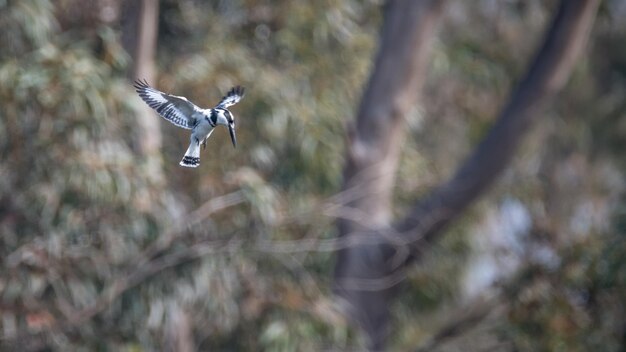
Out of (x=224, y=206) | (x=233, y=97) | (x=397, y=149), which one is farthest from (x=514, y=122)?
(x=233, y=97)

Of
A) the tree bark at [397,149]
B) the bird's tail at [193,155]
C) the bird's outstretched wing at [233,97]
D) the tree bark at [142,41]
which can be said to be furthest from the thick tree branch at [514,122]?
the bird's tail at [193,155]

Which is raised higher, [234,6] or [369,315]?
[234,6]

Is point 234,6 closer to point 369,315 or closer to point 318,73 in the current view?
point 318,73

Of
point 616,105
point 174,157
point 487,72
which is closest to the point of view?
point 174,157

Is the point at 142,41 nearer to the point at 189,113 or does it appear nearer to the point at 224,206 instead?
the point at 224,206

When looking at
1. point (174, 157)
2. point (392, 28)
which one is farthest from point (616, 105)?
point (174, 157)

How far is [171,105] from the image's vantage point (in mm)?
3230

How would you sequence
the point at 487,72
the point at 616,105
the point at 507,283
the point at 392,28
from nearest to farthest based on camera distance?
the point at 507,283 → the point at 392,28 → the point at 487,72 → the point at 616,105

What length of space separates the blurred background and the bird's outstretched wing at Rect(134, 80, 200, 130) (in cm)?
327

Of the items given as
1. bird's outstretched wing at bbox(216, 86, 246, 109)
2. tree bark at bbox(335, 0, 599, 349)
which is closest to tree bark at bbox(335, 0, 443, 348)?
tree bark at bbox(335, 0, 599, 349)

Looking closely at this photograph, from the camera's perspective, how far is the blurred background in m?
6.58

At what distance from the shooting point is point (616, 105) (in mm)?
12508

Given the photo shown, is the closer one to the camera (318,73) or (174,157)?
(174,157)

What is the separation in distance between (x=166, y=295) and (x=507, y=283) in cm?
229
